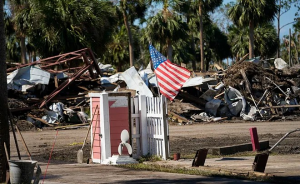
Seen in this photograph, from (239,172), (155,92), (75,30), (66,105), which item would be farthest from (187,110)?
(239,172)

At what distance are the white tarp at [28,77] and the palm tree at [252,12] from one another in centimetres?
2275

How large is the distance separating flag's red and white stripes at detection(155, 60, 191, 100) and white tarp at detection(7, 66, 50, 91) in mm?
14424

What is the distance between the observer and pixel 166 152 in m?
14.5

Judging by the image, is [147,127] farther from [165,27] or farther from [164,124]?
[165,27]

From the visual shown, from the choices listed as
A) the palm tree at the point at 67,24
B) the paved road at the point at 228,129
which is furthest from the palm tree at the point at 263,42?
the paved road at the point at 228,129

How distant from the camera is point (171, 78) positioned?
51.1 feet

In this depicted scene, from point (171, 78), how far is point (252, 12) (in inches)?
1335

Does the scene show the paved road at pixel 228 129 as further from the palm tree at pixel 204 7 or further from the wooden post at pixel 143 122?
the palm tree at pixel 204 7

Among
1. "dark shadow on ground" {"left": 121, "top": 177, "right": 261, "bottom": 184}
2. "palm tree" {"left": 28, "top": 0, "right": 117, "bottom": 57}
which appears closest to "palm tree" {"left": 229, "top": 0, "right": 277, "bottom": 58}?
"palm tree" {"left": 28, "top": 0, "right": 117, "bottom": 57}

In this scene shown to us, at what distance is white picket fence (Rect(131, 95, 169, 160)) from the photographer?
14.6m

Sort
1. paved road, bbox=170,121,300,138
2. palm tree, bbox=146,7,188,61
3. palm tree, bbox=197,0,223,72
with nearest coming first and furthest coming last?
paved road, bbox=170,121,300,138, palm tree, bbox=146,7,188,61, palm tree, bbox=197,0,223,72

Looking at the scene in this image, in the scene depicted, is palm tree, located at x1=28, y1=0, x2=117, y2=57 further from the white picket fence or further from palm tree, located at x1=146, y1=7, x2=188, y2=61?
the white picket fence

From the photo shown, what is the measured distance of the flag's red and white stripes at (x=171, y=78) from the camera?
51.0 feet

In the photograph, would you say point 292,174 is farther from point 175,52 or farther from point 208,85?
point 175,52
